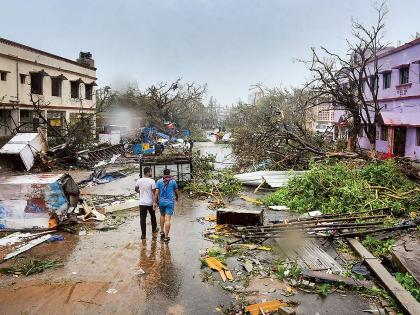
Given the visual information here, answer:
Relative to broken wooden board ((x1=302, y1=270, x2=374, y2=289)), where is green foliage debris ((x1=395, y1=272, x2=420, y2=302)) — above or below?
above

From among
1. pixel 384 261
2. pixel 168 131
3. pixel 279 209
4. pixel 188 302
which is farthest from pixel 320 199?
pixel 168 131

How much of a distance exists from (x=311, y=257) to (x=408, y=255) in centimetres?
184

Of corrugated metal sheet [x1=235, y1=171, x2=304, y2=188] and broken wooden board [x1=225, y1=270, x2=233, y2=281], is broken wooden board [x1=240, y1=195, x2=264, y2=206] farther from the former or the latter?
broken wooden board [x1=225, y1=270, x2=233, y2=281]

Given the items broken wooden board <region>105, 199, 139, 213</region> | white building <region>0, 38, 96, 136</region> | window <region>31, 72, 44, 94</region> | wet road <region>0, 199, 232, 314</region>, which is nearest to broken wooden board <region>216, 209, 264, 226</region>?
wet road <region>0, 199, 232, 314</region>

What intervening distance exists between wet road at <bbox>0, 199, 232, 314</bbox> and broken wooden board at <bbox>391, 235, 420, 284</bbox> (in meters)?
3.26

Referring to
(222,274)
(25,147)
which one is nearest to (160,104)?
(25,147)

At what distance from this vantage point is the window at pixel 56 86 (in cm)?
2977

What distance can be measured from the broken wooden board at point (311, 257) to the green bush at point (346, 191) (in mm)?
2923

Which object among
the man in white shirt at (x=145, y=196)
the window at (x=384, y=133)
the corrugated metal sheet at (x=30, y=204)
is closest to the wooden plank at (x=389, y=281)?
the man in white shirt at (x=145, y=196)

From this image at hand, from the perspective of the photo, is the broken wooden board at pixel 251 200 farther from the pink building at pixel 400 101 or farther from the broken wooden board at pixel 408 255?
the pink building at pixel 400 101

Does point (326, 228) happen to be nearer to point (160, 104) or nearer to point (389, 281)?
point (389, 281)

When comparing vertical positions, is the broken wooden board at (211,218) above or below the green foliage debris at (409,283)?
below

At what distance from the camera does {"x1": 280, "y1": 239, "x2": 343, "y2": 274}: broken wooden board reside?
7.22 metres

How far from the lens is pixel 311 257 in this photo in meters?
7.71
